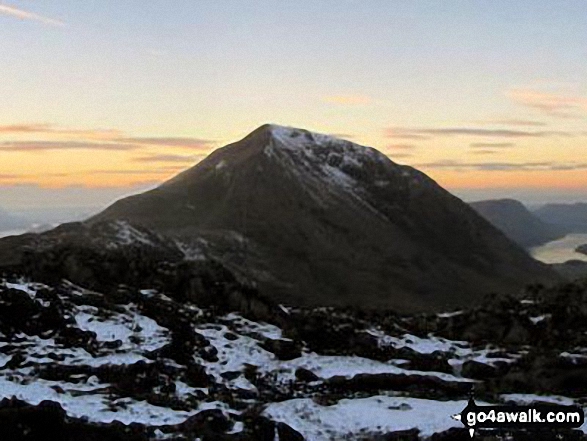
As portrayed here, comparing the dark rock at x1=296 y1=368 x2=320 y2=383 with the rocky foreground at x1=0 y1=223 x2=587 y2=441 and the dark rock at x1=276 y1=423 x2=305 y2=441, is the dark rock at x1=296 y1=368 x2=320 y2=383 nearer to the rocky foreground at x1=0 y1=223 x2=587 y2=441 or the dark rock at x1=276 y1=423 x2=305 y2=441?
the rocky foreground at x1=0 y1=223 x2=587 y2=441

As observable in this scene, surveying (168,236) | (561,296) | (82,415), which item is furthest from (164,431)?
(168,236)

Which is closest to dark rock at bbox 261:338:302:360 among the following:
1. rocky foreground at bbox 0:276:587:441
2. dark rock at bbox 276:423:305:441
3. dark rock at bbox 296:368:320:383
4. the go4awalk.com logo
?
rocky foreground at bbox 0:276:587:441

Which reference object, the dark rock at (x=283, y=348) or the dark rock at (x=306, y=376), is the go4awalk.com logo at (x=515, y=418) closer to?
the dark rock at (x=306, y=376)

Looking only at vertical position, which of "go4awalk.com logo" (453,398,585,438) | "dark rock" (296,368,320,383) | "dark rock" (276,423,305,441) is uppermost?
"go4awalk.com logo" (453,398,585,438)

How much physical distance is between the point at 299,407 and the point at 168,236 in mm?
163038

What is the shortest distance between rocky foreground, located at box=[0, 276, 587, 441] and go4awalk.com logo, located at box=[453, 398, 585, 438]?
23.2 inches

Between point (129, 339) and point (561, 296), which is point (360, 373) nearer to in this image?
point (129, 339)

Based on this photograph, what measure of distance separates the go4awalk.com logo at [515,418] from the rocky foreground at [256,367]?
1.93ft

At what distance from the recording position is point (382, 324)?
4856cm

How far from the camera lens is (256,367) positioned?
35844 mm

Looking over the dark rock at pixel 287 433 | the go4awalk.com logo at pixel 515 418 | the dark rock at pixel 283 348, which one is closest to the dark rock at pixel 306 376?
the dark rock at pixel 283 348

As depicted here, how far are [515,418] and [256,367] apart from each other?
1472 cm

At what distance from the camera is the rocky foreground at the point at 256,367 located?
25.2 meters

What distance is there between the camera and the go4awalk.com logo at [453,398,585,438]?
24359 mm
